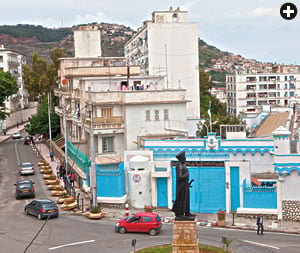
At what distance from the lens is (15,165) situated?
53.8m

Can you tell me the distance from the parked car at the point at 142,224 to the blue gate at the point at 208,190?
6086 millimetres

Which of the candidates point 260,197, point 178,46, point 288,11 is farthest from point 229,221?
point 178,46

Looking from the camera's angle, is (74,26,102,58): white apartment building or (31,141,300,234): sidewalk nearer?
(31,141,300,234): sidewalk

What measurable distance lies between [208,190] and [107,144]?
13327 millimetres

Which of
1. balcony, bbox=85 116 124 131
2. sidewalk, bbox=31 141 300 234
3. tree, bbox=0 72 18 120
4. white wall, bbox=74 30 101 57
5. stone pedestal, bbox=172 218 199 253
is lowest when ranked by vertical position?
sidewalk, bbox=31 141 300 234

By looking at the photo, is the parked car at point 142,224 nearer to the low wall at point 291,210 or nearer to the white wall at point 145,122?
the low wall at point 291,210

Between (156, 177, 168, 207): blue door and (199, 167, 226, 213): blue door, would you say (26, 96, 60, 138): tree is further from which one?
(199, 167, 226, 213): blue door

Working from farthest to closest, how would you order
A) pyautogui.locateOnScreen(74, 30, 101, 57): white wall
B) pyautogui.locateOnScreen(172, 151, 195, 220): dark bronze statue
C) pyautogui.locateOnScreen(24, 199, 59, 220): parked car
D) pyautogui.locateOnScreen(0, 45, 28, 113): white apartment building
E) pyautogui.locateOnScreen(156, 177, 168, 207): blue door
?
pyautogui.locateOnScreen(0, 45, 28, 113): white apartment building, pyautogui.locateOnScreen(74, 30, 101, 57): white wall, pyautogui.locateOnScreen(156, 177, 168, 207): blue door, pyautogui.locateOnScreen(24, 199, 59, 220): parked car, pyautogui.locateOnScreen(172, 151, 195, 220): dark bronze statue

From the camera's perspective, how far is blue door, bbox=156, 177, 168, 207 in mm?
33906

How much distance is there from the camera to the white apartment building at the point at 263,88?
342ft

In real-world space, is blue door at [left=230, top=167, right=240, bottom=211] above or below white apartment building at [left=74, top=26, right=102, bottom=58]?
below

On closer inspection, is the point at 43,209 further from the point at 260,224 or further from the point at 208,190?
the point at 260,224

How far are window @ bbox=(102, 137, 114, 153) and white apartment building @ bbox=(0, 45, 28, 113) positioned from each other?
55.2 metres

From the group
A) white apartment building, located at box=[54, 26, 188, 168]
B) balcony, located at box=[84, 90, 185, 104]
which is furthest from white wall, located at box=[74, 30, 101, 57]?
balcony, located at box=[84, 90, 185, 104]
